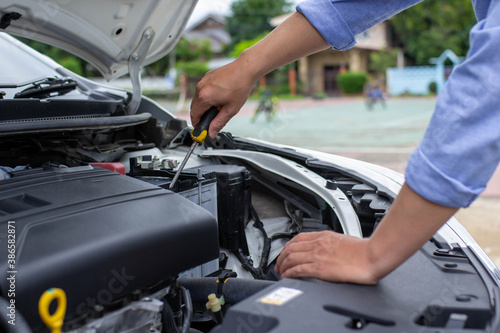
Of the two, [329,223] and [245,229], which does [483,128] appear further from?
[245,229]

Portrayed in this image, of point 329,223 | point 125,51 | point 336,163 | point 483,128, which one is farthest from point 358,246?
point 125,51

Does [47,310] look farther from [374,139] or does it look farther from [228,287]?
[374,139]

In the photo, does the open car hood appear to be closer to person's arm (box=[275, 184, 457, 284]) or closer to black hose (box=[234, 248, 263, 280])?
black hose (box=[234, 248, 263, 280])

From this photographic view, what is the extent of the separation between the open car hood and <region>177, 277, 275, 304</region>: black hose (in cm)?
106

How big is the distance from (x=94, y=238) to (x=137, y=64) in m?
1.26

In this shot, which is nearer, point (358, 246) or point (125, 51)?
point (358, 246)

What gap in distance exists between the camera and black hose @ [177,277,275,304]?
130 centimetres

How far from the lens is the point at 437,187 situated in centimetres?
86

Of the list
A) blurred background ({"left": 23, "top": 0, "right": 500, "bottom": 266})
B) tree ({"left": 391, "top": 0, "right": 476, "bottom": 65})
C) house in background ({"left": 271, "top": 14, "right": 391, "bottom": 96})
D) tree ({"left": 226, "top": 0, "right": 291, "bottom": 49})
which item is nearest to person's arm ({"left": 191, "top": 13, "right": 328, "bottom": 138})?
blurred background ({"left": 23, "top": 0, "right": 500, "bottom": 266})

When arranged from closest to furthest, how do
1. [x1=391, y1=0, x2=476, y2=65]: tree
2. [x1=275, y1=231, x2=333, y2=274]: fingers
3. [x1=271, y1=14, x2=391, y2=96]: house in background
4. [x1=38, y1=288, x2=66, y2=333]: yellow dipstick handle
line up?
[x1=38, y1=288, x2=66, y2=333]: yellow dipstick handle, [x1=275, y1=231, x2=333, y2=274]: fingers, [x1=391, y1=0, x2=476, y2=65]: tree, [x1=271, y1=14, x2=391, y2=96]: house in background

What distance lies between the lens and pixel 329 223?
1.77 metres

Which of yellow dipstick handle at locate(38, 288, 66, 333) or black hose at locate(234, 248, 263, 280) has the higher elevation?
yellow dipstick handle at locate(38, 288, 66, 333)

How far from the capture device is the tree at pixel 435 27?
2920 cm

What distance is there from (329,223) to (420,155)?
0.91 m
